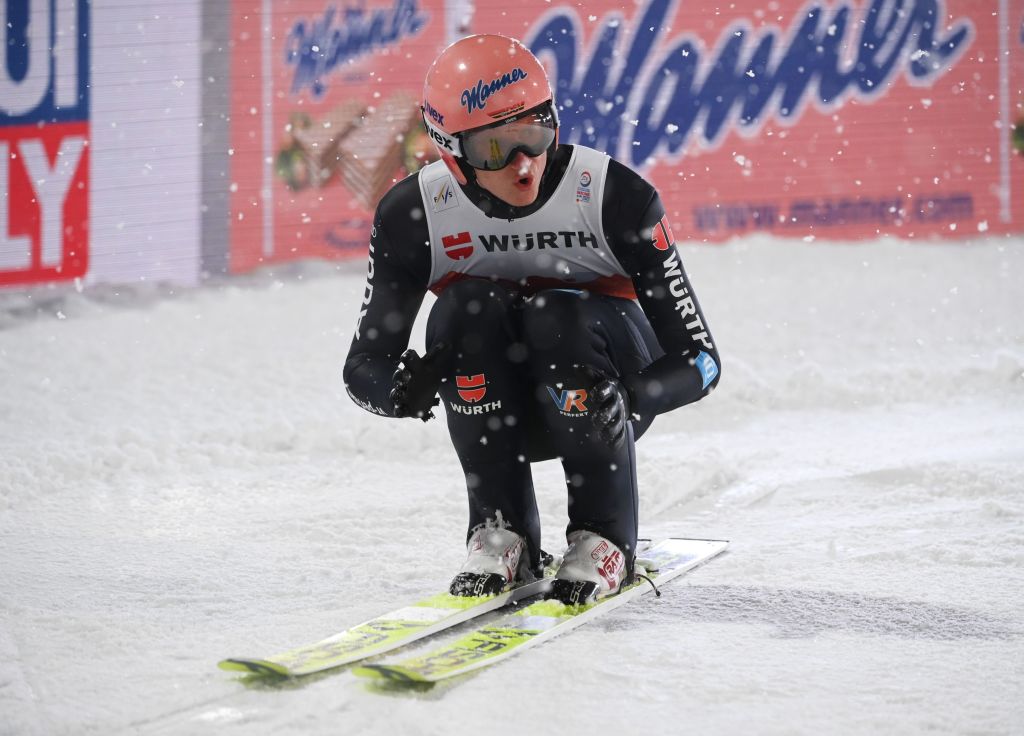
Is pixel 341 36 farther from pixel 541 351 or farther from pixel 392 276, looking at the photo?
pixel 541 351

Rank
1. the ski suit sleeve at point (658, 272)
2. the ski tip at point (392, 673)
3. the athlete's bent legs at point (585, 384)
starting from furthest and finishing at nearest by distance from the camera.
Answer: the ski suit sleeve at point (658, 272) < the athlete's bent legs at point (585, 384) < the ski tip at point (392, 673)

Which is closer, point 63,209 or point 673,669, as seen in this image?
point 673,669

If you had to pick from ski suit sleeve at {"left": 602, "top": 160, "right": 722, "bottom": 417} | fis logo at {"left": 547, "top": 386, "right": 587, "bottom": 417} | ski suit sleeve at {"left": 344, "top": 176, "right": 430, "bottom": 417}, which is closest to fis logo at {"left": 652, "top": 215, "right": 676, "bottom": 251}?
ski suit sleeve at {"left": 602, "top": 160, "right": 722, "bottom": 417}

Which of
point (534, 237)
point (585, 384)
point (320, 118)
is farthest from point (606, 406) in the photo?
point (320, 118)

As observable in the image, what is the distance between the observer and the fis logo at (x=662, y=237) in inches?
98.1

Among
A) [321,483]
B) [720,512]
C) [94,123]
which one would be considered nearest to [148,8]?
[94,123]

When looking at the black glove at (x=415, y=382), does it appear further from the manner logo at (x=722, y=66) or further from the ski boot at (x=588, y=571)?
the manner logo at (x=722, y=66)

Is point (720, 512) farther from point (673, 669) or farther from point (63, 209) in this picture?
point (63, 209)

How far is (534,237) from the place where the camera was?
8.34ft

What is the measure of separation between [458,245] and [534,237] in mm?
170

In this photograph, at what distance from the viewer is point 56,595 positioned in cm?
266

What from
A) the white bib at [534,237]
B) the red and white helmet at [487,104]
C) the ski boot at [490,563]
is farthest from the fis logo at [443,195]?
the ski boot at [490,563]

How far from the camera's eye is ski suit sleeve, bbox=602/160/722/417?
2.49 metres

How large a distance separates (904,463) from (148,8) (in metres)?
5.48
